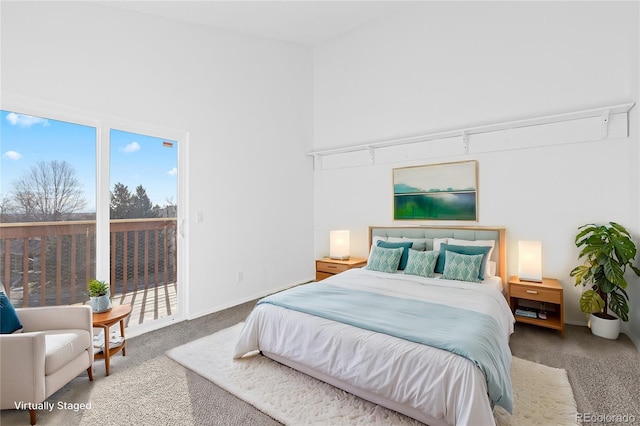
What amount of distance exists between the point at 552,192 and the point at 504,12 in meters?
2.14

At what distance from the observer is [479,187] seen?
3.70 m

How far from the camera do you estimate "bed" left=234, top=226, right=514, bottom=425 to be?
1.64 meters

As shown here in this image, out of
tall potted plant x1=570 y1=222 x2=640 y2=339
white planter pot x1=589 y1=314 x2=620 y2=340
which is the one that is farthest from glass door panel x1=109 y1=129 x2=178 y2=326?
white planter pot x1=589 y1=314 x2=620 y2=340

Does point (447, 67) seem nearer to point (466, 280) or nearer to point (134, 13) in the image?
point (466, 280)

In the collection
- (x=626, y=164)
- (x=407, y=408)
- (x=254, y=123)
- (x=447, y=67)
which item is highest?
(x=447, y=67)

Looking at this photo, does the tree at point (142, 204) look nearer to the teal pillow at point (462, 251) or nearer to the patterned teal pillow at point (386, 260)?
the patterned teal pillow at point (386, 260)

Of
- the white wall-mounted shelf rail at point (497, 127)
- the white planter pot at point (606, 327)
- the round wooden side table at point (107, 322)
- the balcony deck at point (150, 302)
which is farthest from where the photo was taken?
the balcony deck at point (150, 302)

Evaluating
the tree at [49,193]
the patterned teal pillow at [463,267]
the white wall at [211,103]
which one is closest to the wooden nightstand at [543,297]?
the patterned teal pillow at [463,267]

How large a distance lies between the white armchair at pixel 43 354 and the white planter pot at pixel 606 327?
4.38 m

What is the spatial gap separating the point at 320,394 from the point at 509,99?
364 centimetres

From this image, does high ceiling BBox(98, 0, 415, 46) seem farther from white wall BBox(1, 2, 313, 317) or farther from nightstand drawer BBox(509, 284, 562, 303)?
nightstand drawer BBox(509, 284, 562, 303)

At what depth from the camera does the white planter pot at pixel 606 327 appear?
2.82 m

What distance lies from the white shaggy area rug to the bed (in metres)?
0.08

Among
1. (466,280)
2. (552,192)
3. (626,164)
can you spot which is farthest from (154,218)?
(626,164)
